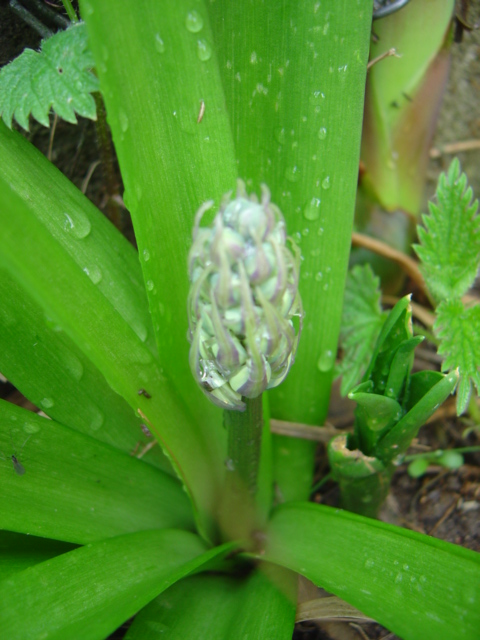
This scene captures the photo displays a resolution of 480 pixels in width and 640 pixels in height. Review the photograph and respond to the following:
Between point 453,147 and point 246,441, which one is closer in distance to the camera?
point 246,441

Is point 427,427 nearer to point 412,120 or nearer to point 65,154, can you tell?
point 412,120

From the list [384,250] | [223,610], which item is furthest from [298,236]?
[223,610]

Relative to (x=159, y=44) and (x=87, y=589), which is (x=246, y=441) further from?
(x=159, y=44)

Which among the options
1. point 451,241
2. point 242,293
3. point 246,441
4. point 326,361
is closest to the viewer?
point 242,293

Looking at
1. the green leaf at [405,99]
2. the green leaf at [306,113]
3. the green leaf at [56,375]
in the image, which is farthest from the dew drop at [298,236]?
the green leaf at [405,99]

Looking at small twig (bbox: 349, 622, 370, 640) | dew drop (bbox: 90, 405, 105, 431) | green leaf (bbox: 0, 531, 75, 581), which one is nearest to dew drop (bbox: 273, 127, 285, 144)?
dew drop (bbox: 90, 405, 105, 431)

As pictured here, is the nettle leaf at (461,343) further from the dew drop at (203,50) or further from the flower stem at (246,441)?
the dew drop at (203,50)
